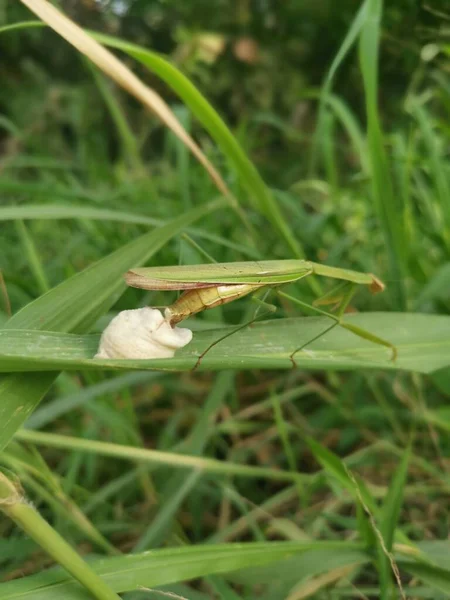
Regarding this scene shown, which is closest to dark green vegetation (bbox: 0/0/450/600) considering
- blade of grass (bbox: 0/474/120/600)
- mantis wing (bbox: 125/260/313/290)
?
blade of grass (bbox: 0/474/120/600)

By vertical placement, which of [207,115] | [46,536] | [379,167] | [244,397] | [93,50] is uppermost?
[93,50]

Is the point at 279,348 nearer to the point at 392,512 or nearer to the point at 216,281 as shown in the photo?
the point at 216,281

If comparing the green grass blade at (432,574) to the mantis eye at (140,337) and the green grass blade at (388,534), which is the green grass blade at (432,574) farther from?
the mantis eye at (140,337)

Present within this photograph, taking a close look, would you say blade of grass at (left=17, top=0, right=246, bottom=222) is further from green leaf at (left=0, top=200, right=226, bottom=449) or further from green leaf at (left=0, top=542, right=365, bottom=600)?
green leaf at (left=0, top=542, right=365, bottom=600)

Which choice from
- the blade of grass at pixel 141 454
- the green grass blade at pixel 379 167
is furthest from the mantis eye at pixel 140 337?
the green grass blade at pixel 379 167

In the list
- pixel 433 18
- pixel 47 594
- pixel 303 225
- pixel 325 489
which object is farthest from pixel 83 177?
pixel 47 594

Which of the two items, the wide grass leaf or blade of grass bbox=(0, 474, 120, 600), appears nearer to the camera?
blade of grass bbox=(0, 474, 120, 600)

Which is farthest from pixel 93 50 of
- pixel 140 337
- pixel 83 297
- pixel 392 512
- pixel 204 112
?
pixel 392 512

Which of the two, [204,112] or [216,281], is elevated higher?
[204,112]
